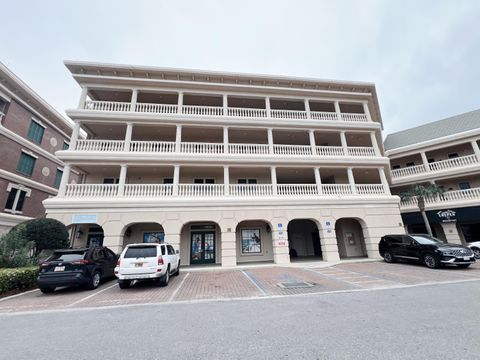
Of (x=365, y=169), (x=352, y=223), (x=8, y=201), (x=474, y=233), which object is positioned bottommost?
(x=474, y=233)

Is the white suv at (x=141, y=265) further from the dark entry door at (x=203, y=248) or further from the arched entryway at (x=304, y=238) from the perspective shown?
the arched entryway at (x=304, y=238)

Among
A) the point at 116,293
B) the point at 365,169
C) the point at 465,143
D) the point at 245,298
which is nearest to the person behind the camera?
the point at 245,298

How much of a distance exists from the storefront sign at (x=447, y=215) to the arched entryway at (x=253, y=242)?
48.4 ft

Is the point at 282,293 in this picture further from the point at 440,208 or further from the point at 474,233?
the point at 474,233

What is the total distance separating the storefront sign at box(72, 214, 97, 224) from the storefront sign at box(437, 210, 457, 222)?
26374 mm

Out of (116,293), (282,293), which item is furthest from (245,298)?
(116,293)

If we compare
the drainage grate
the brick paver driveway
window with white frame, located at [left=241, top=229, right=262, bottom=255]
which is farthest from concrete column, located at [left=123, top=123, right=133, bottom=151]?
the drainage grate

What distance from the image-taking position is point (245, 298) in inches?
273

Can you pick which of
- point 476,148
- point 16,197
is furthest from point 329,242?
point 16,197

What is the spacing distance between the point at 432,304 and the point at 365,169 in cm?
1410

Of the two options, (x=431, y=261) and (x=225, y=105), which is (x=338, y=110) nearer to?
(x=225, y=105)

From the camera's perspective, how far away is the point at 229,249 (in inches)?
554

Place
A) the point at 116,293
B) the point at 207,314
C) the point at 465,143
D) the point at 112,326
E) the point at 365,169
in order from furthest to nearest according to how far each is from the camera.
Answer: the point at 465,143 < the point at 365,169 < the point at 116,293 < the point at 207,314 < the point at 112,326

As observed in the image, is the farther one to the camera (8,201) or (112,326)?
(8,201)
